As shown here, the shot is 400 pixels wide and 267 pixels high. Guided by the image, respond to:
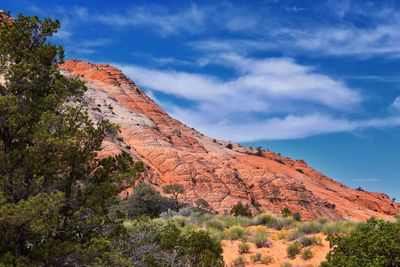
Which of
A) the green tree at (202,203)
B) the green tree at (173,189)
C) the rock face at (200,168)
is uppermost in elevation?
the rock face at (200,168)

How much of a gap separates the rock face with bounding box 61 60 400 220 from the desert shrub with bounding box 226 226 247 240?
2099 cm

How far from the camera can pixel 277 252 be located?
18969mm

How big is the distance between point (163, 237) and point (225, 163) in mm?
42761

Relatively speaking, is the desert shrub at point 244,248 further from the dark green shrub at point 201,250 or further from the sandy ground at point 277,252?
the dark green shrub at point 201,250

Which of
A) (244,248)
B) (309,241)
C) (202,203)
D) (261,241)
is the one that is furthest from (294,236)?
(202,203)

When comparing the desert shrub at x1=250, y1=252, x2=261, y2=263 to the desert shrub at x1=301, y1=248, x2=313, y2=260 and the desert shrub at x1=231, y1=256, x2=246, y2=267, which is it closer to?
the desert shrub at x1=231, y1=256, x2=246, y2=267

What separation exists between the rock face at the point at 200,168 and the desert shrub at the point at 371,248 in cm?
3105

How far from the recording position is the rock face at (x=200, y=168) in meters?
48.3

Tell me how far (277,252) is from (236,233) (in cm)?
279

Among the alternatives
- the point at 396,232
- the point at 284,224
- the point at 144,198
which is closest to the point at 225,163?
the point at 144,198

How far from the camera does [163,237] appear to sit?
14859 millimetres

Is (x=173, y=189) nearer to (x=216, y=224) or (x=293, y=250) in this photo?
(x=216, y=224)

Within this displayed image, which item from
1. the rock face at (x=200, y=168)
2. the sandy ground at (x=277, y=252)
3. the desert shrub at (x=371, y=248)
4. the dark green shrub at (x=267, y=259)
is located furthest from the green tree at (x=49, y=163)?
the rock face at (x=200, y=168)

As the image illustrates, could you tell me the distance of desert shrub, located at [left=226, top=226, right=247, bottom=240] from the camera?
21.0 meters
